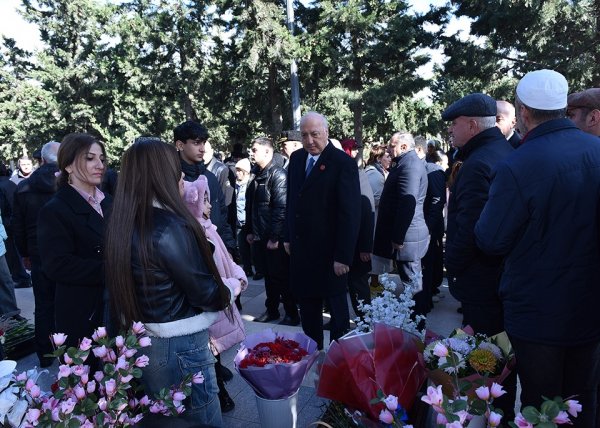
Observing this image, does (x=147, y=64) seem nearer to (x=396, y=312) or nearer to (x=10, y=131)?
(x=10, y=131)

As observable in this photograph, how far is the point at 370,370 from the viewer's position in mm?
1889

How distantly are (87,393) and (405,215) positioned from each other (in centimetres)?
322

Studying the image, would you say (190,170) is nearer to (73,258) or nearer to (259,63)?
(73,258)

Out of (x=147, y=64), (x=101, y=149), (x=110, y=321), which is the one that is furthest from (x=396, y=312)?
(x=147, y=64)

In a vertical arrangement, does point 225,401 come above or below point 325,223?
below

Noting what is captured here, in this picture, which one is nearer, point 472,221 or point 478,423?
point 478,423

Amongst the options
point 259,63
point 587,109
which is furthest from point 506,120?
point 259,63

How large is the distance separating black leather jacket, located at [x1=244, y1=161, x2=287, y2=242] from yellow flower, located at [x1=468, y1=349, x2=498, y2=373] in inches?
115

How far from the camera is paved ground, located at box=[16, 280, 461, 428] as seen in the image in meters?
2.96

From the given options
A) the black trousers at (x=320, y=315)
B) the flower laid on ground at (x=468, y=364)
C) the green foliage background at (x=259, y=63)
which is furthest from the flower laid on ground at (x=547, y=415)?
the green foliage background at (x=259, y=63)

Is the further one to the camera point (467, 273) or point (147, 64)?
point (147, 64)

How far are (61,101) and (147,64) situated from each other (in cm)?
634

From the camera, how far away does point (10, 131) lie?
27.2 metres

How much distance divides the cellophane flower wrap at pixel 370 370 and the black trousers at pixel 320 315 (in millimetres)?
1501
